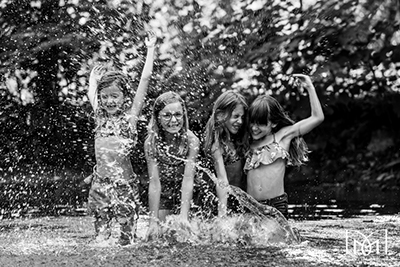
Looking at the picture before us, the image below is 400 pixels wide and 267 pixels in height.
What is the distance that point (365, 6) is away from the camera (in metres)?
9.31

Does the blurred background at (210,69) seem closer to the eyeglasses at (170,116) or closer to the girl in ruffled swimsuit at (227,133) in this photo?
the girl in ruffled swimsuit at (227,133)

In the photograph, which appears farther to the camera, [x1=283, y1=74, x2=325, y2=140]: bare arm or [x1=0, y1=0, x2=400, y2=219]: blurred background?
[x1=0, y1=0, x2=400, y2=219]: blurred background

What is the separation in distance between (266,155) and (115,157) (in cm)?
89

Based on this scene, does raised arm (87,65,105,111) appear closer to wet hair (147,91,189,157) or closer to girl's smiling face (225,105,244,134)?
wet hair (147,91,189,157)

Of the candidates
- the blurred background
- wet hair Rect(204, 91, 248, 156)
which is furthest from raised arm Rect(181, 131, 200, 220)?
the blurred background

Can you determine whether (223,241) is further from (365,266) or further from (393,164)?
(393,164)

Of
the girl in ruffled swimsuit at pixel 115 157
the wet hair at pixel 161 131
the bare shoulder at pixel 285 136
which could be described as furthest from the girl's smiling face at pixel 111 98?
the bare shoulder at pixel 285 136

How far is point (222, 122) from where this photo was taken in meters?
4.35

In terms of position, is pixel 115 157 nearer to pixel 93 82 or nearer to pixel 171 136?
pixel 171 136

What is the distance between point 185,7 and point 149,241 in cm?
661

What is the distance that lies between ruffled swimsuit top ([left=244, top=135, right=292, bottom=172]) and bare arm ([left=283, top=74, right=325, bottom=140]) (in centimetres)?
11

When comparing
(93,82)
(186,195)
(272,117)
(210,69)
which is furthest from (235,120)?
(210,69)

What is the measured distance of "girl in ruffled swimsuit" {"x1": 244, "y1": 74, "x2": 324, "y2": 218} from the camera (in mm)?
4250

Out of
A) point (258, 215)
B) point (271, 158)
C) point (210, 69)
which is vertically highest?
point (210, 69)
